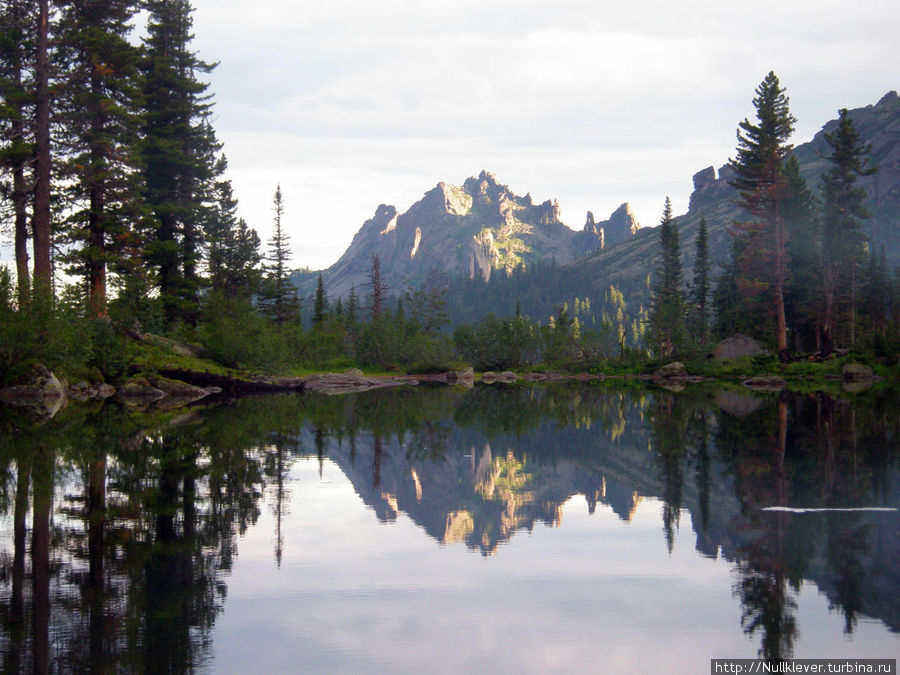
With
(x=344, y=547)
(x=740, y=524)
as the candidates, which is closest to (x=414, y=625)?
(x=344, y=547)

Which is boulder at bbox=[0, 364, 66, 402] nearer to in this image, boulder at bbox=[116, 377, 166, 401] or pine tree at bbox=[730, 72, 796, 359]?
boulder at bbox=[116, 377, 166, 401]

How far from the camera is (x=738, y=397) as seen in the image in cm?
3847

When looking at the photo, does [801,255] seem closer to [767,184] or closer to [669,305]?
[767,184]

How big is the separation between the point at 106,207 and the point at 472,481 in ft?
102

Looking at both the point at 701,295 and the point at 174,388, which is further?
the point at 701,295

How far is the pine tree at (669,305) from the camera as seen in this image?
76.3 m

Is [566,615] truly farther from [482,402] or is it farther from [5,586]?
[482,402]

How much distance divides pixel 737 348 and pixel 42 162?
60152 mm

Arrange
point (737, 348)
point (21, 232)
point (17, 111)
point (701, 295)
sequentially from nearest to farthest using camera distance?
point (17, 111) < point (21, 232) < point (737, 348) < point (701, 295)

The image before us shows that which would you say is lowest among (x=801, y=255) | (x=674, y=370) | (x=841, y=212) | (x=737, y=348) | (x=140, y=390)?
(x=674, y=370)

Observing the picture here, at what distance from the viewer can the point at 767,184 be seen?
191ft

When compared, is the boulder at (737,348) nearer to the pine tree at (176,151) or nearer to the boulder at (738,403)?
the boulder at (738,403)

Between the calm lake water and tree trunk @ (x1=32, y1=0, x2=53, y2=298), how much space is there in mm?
17392

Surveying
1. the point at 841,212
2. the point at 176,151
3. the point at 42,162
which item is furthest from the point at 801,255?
the point at 42,162
